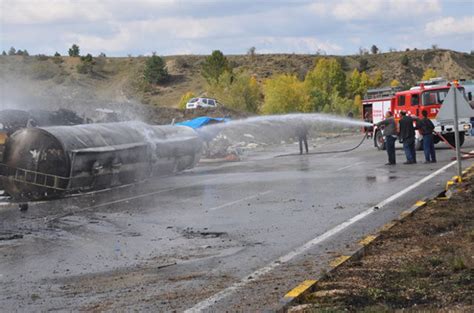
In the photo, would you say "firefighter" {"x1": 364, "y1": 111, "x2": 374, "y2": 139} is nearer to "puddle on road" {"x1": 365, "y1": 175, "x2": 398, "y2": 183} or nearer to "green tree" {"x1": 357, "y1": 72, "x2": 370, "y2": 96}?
"puddle on road" {"x1": 365, "y1": 175, "x2": 398, "y2": 183}

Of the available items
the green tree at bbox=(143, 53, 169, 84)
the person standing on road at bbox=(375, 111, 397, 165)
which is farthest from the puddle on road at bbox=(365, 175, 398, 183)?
the green tree at bbox=(143, 53, 169, 84)

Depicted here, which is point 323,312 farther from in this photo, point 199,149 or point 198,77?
point 198,77

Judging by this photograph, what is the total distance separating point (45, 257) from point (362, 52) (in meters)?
126

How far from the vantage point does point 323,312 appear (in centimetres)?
615

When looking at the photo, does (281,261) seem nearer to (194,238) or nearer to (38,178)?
(194,238)

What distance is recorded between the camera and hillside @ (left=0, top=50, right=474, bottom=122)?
86688 mm

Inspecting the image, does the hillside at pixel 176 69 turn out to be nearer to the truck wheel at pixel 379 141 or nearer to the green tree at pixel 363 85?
the green tree at pixel 363 85

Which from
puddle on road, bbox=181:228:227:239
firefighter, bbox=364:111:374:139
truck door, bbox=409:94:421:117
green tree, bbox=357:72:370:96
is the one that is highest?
green tree, bbox=357:72:370:96

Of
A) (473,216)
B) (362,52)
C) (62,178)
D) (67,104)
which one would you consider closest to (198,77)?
(362,52)

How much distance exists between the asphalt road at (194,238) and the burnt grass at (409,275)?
0.44 metres

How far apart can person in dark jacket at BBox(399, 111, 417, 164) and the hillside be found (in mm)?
54282

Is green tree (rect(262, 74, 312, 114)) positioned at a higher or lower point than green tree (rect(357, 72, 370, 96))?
lower

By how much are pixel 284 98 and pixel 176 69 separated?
56.0 metres

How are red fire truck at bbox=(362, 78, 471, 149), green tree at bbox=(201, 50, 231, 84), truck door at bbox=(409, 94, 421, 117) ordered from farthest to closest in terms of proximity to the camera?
green tree at bbox=(201, 50, 231, 84) < truck door at bbox=(409, 94, 421, 117) < red fire truck at bbox=(362, 78, 471, 149)
